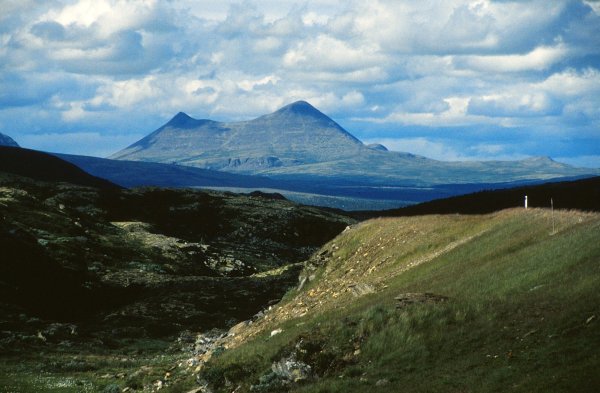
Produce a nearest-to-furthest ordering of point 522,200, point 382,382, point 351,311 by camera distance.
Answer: point 382,382 → point 351,311 → point 522,200

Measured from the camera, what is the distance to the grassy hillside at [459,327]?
24.0m

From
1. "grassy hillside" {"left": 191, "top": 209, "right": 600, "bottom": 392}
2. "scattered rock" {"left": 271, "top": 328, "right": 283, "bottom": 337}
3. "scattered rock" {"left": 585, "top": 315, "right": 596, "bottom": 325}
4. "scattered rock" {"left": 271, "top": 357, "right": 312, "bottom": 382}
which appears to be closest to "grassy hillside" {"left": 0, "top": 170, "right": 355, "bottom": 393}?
"scattered rock" {"left": 271, "top": 328, "right": 283, "bottom": 337}

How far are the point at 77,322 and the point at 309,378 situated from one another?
45.3 meters

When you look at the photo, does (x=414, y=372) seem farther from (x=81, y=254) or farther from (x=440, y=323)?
(x=81, y=254)

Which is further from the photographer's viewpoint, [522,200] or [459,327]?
[522,200]

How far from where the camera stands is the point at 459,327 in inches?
1149

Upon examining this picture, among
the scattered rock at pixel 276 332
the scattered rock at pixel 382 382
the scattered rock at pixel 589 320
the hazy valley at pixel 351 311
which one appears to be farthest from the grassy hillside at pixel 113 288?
the scattered rock at pixel 589 320

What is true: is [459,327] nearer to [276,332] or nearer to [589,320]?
[589,320]

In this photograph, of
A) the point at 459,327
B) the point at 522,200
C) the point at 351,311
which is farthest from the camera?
the point at 522,200

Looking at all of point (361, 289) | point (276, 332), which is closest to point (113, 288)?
point (361, 289)

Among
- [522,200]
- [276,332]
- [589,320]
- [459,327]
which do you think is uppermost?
[522,200]

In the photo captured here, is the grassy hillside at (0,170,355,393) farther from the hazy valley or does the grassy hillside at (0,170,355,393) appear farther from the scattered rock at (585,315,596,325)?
the scattered rock at (585,315,596,325)

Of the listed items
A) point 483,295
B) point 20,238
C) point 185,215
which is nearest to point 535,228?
point 483,295

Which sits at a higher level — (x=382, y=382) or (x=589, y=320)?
(x=589, y=320)
